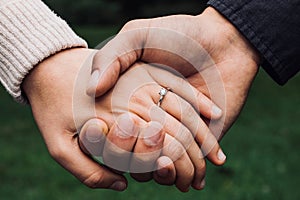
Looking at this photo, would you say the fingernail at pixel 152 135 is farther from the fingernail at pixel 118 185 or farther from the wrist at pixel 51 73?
the wrist at pixel 51 73

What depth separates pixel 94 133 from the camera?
2645 millimetres

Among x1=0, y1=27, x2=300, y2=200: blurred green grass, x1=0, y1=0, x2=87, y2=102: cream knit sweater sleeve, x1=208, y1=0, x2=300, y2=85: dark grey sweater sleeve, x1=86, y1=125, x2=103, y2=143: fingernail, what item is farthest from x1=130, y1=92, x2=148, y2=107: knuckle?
x1=0, y1=27, x2=300, y2=200: blurred green grass

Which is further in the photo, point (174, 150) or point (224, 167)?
point (224, 167)

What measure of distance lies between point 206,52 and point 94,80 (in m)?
0.50

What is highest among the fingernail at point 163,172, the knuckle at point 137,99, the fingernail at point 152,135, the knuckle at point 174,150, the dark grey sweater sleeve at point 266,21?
the dark grey sweater sleeve at point 266,21

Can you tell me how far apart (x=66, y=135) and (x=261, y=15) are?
35.3 inches

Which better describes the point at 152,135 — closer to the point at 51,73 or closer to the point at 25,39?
the point at 51,73

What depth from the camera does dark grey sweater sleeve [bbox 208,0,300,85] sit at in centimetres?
286

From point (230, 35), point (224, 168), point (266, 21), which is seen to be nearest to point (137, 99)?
point (230, 35)

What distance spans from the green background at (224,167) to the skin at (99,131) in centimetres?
230

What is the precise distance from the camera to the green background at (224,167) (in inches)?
206

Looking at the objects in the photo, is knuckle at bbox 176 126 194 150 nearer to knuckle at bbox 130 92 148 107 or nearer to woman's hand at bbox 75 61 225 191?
woman's hand at bbox 75 61 225 191

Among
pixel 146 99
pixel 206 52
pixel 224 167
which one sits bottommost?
pixel 224 167

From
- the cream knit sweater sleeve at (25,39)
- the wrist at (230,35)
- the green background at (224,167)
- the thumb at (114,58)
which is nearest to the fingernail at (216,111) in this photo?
the wrist at (230,35)
